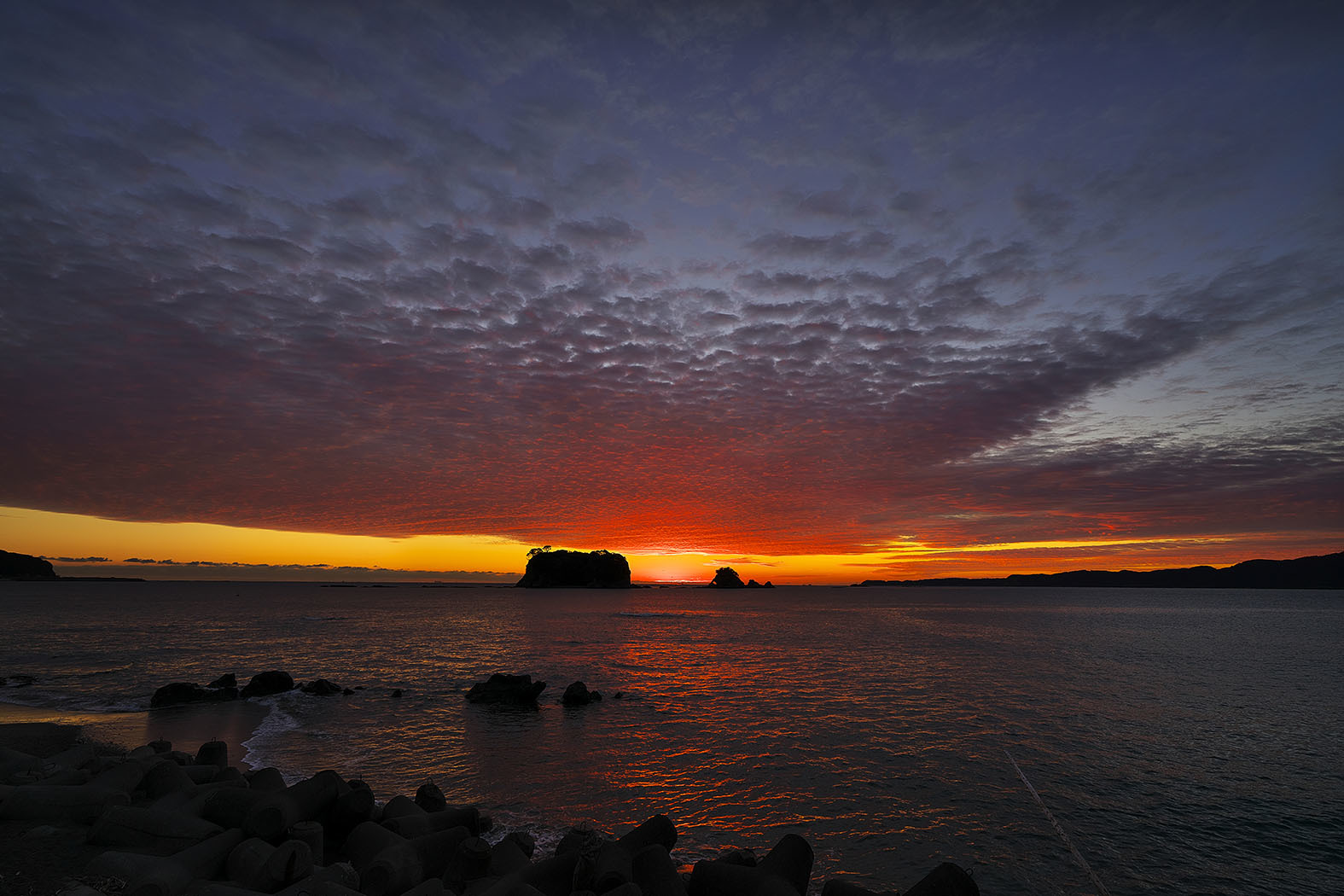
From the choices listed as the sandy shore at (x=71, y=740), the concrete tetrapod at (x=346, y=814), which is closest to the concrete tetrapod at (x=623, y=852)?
the concrete tetrapod at (x=346, y=814)

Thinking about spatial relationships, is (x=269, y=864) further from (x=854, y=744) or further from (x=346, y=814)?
(x=854, y=744)

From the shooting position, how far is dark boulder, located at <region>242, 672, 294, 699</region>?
3077cm

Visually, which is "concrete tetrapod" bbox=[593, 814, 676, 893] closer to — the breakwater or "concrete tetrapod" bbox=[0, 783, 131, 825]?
the breakwater

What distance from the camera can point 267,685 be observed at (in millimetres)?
31172

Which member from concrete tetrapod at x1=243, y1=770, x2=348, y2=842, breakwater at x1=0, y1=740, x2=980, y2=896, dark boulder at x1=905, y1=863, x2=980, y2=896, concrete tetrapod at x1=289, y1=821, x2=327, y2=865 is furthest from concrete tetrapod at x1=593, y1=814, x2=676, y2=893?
concrete tetrapod at x1=243, y1=770, x2=348, y2=842

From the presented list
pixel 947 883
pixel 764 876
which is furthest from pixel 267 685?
pixel 947 883

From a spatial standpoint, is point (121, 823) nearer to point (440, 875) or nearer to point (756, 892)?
point (440, 875)

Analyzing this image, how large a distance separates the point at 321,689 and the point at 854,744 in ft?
85.2

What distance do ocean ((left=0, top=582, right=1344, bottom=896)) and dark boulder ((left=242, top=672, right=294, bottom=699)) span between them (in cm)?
97

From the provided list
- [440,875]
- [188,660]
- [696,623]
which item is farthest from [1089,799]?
[696,623]

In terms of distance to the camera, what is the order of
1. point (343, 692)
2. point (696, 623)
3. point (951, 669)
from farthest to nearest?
point (696, 623), point (951, 669), point (343, 692)

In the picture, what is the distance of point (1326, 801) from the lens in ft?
56.1

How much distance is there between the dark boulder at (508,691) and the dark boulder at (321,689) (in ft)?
23.3

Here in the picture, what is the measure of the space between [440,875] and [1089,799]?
16864 mm
